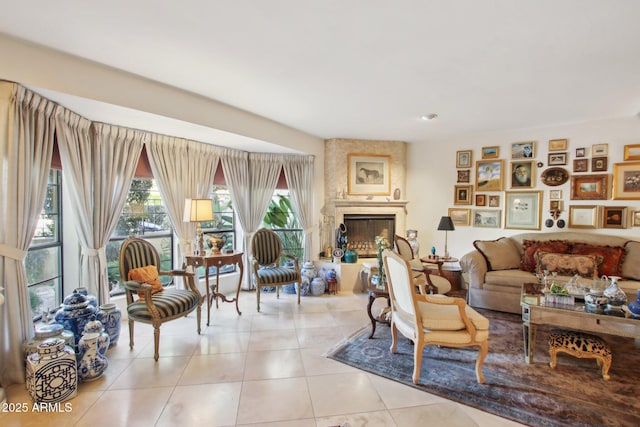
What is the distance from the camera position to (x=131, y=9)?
1941 millimetres

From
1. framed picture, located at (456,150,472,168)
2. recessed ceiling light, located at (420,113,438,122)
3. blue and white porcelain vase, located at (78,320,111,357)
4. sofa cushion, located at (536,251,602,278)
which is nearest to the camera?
blue and white porcelain vase, located at (78,320,111,357)

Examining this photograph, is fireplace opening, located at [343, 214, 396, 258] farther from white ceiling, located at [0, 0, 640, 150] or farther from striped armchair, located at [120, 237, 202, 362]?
striped armchair, located at [120, 237, 202, 362]

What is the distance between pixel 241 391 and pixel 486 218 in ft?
15.0

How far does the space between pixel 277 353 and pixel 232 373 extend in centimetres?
48

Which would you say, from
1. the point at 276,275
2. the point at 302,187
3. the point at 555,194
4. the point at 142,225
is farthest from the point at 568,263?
the point at 142,225

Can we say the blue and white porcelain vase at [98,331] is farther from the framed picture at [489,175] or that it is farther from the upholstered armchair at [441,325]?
the framed picture at [489,175]

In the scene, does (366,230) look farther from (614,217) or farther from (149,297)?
(149,297)

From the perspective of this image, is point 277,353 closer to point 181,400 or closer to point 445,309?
point 181,400

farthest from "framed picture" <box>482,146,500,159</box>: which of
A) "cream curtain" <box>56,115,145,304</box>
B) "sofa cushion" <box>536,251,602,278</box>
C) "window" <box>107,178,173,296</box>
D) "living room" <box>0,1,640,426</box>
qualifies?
"cream curtain" <box>56,115,145,304</box>

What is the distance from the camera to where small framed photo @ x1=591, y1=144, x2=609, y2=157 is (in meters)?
4.43

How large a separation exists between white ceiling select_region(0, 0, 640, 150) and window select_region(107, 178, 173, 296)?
4.87ft

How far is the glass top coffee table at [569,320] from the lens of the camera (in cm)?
255

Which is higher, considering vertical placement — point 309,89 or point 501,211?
point 309,89

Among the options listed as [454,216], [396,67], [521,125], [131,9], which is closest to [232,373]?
[131,9]
